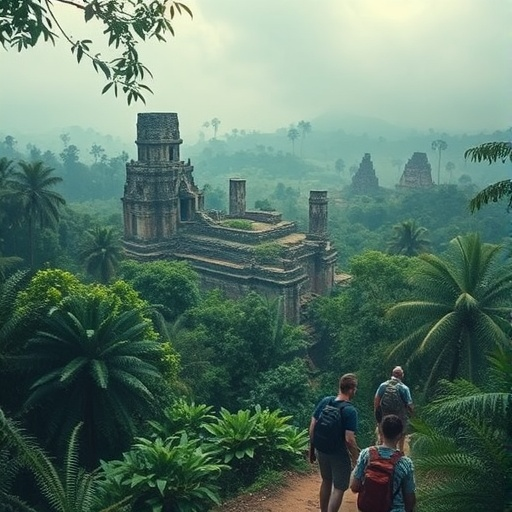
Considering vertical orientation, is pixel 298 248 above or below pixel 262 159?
below

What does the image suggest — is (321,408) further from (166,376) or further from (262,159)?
(262,159)

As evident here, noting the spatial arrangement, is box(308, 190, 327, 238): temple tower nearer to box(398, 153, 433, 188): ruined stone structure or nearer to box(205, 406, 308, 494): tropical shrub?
box(205, 406, 308, 494): tropical shrub

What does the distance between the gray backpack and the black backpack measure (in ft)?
5.72

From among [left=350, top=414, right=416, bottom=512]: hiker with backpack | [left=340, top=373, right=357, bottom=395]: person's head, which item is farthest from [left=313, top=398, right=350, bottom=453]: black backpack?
[left=350, top=414, right=416, bottom=512]: hiker with backpack

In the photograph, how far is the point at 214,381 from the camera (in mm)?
22234

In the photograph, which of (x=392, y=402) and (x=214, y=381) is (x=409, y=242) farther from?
(x=392, y=402)

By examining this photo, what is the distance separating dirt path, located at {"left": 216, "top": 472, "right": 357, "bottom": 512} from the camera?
Result: 955cm

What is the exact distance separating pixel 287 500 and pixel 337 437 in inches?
138

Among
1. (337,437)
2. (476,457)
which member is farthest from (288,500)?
(476,457)

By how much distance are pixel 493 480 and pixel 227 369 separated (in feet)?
54.8

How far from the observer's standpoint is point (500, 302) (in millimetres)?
14031

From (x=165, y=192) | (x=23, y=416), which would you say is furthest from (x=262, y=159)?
(x=23, y=416)

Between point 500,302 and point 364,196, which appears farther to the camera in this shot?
point 364,196

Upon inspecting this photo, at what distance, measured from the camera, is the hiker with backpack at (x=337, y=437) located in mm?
6977
